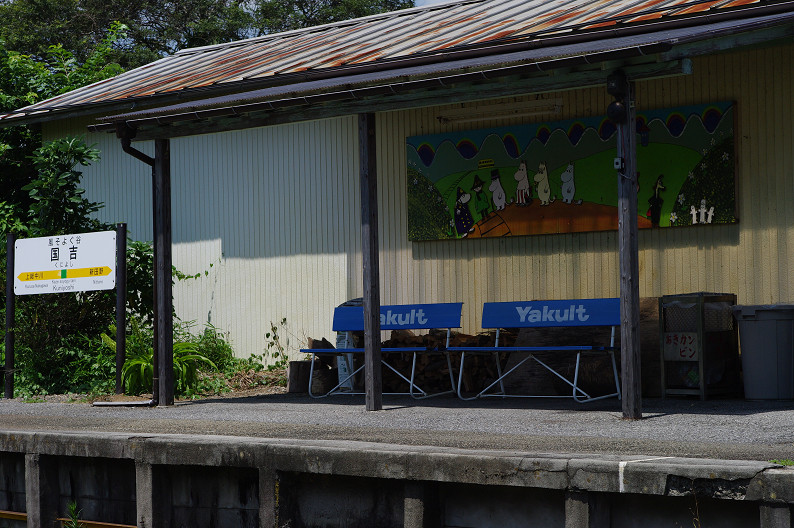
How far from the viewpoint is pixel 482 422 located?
28.0 ft

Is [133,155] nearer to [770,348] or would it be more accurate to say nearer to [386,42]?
[386,42]

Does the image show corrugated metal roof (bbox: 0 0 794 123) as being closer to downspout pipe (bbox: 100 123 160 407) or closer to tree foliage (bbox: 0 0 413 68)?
downspout pipe (bbox: 100 123 160 407)

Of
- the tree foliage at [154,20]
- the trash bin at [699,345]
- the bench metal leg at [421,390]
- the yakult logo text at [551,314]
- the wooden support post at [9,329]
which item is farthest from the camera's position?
→ the tree foliage at [154,20]

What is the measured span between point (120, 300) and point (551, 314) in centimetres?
467

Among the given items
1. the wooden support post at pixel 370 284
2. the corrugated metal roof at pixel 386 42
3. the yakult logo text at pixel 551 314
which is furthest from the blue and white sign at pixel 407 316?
the corrugated metal roof at pixel 386 42

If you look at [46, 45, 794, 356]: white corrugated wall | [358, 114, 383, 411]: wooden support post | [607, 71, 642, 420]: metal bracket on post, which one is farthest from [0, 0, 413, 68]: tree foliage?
[607, 71, 642, 420]: metal bracket on post

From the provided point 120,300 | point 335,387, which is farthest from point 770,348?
point 120,300

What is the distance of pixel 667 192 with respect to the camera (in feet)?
36.3

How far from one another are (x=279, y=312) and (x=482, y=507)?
8.61 meters

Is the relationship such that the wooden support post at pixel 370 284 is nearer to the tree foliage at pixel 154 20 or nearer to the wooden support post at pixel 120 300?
the wooden support post at pixel 120 300

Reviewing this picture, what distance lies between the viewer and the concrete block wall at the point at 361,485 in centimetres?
525

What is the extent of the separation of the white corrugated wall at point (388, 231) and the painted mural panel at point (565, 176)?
0.15 m

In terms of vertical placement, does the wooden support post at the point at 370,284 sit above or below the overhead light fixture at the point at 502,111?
below

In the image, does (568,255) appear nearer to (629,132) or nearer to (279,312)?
(629,132)
